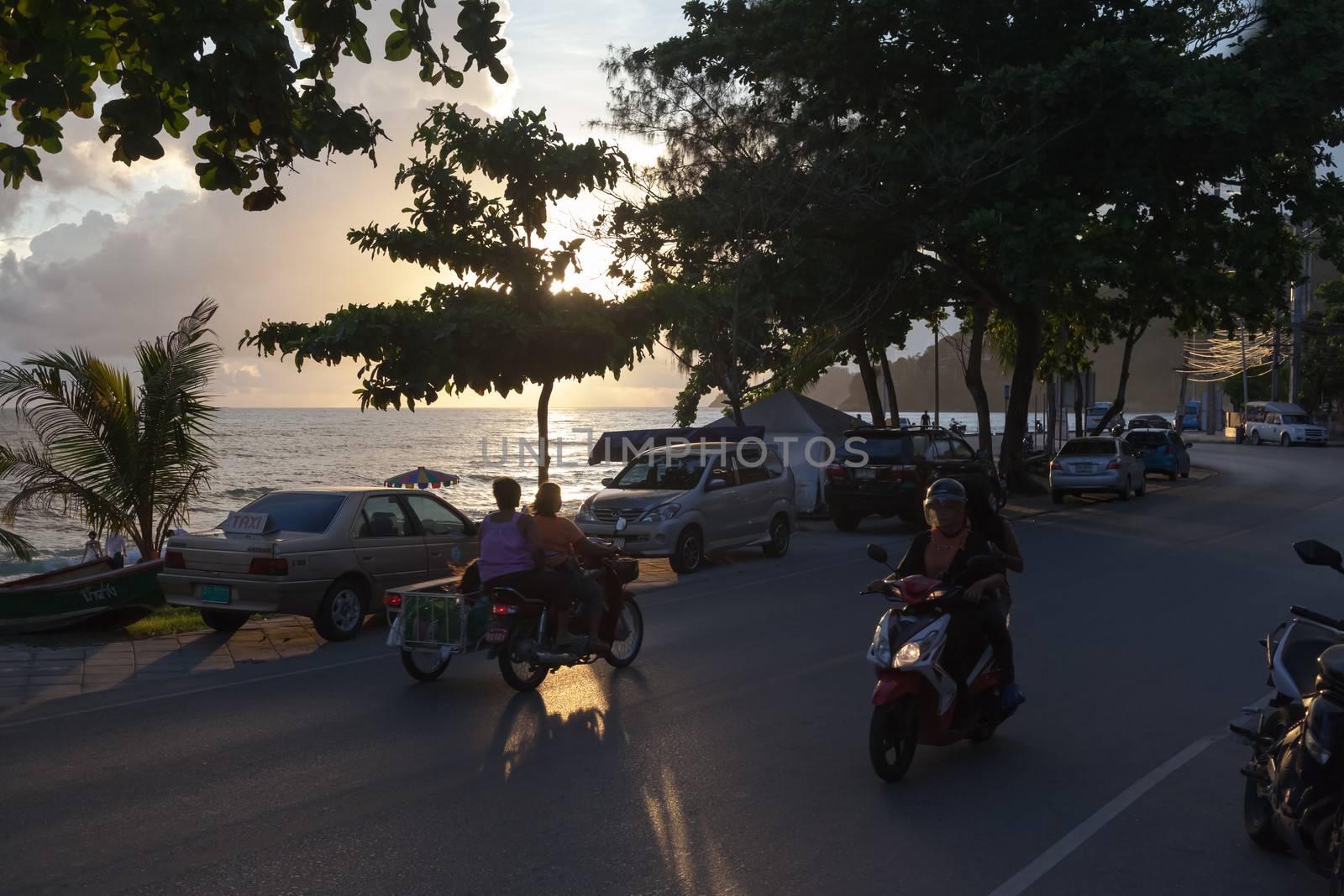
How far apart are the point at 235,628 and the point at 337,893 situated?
8.32 metres

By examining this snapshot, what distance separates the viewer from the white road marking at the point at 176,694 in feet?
27.6

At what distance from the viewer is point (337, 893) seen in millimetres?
4895

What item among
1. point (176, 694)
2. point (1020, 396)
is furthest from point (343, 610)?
point (1020, 396)

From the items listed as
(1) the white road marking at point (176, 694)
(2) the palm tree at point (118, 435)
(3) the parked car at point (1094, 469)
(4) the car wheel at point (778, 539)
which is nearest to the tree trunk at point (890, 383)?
(3) the parked car at point (1094, 469)

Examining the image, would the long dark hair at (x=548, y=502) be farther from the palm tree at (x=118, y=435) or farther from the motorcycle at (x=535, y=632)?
the palm tree at (x=118, y=435)

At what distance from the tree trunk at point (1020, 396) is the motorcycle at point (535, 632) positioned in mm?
24668

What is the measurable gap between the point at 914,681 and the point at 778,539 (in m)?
13.2

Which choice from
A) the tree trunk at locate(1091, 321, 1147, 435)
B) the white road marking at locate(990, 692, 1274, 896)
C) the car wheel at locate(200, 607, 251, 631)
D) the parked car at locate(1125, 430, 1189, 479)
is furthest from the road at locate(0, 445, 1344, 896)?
the tree trunk at locate(1091, 321, 1147, 435)

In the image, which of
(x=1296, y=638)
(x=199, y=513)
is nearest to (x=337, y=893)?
(x=1296, y=638)

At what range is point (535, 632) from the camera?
29.4 ft

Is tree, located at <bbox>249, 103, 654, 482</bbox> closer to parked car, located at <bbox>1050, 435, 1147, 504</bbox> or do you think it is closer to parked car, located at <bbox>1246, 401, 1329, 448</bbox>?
parked car, located at <bbox>1050, 435, 1147, 504</bbox>

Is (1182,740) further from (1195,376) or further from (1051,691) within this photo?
(1195,376)

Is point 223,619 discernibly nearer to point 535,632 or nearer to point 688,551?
point 535,632

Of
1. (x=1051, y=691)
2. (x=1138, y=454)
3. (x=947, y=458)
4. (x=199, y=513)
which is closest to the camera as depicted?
(x=1051, y=691)
